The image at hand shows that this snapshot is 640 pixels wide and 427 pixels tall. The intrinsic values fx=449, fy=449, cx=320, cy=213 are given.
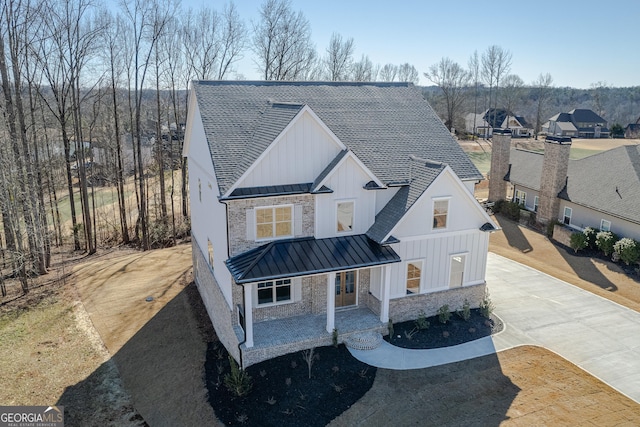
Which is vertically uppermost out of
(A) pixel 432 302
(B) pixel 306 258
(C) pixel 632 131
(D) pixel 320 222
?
(C) pixel 632 131

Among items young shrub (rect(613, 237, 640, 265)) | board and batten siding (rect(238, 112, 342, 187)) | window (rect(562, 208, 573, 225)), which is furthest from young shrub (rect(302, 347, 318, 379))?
window (rect(562, 208, 573, 225))

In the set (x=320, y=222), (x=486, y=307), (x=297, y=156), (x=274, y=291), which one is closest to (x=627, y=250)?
(x=486, y=307)

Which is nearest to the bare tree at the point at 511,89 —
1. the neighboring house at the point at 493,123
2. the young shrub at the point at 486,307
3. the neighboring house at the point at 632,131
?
the neighboring house at the point at 493,123

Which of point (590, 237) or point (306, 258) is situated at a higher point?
point (306, 258)

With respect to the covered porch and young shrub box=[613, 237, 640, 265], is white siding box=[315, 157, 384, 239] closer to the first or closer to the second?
the covered porch

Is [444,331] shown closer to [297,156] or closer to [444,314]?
[444,314]

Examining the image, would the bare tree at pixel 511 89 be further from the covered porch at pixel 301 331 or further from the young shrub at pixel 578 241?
the covered porch at pixel 301 331

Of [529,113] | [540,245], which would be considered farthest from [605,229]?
[529,113]

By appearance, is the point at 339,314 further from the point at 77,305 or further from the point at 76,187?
the point at 76,187
